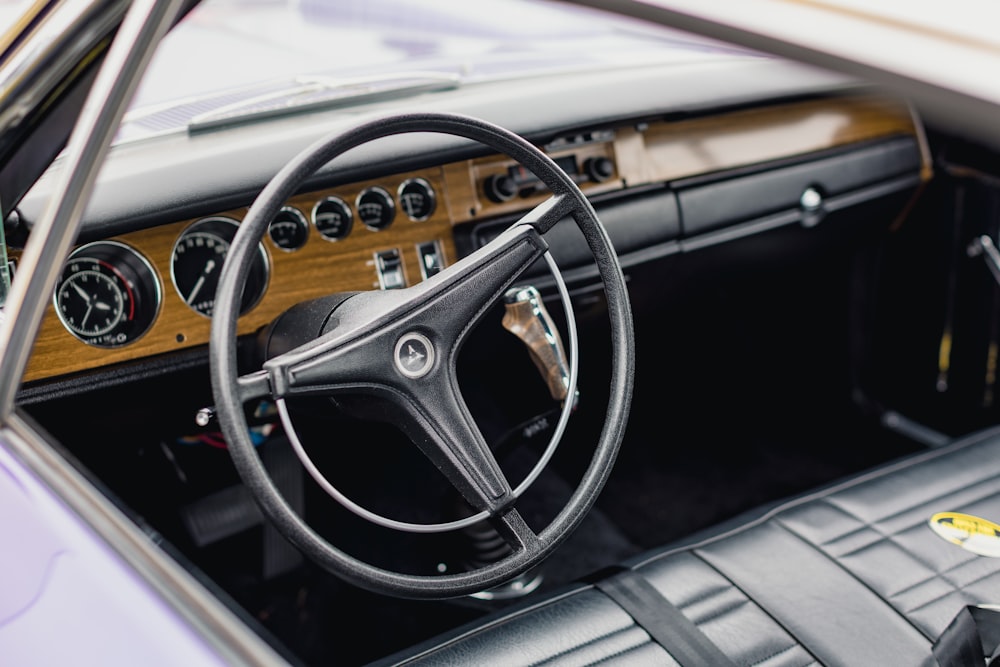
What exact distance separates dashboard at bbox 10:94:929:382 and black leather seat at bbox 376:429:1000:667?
2.10 feet

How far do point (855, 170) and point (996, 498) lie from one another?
0.90 metres

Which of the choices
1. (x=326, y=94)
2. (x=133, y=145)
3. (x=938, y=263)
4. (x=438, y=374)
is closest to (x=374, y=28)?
(x=326, y=94)

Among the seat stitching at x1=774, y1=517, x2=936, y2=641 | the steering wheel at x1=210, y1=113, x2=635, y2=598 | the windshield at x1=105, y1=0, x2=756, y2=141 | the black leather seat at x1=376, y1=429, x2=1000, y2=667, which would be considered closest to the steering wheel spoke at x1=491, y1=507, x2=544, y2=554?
the steering wheel at x1=210, y1=113, x2=635, y2=598

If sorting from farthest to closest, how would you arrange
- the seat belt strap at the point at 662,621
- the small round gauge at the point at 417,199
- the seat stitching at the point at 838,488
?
the small round gauge at the point at 417,199 → the seat stitching at the point at 838,488 → the seat belt strap at the point at 662,621

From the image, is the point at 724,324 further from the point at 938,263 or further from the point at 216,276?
the point at 216,276

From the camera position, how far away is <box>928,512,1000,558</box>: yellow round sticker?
4.43ft

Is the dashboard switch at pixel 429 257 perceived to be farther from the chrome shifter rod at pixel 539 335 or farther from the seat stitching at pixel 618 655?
the seat stitching at pixel 618 655

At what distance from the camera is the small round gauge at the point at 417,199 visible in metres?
1.61

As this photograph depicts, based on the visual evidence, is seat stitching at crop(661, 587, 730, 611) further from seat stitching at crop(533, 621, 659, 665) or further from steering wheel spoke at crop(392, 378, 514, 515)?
steering wheel spoke at crop(392, 378, 514, 515)

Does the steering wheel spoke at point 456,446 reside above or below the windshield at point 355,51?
below

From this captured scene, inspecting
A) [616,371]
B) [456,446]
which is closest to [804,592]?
[616,371]

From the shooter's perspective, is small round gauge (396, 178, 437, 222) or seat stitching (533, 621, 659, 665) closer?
seat stitching (533, 621, 659, 665)

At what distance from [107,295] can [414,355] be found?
1.97 ft

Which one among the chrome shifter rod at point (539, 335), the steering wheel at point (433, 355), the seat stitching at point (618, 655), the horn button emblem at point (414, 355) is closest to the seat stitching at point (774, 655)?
the seat stitching at point (618, 655)
